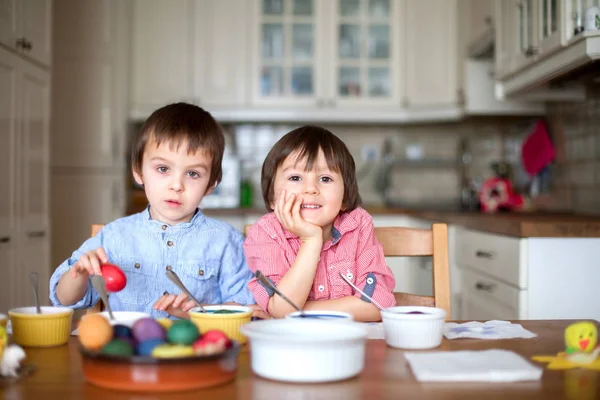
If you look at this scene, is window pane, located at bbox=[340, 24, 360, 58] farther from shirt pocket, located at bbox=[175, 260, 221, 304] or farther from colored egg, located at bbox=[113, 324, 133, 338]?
colored egg, located at bbox=[113, 324, 133, 338]

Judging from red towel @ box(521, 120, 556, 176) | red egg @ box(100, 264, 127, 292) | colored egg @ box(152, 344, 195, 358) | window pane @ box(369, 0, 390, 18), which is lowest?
colored egg @ box(152, 344, 195, 358)

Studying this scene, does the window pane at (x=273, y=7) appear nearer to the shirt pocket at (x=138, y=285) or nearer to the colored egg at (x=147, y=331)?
the shirt pocket at (x=138, y=285)

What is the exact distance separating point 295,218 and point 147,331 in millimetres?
537

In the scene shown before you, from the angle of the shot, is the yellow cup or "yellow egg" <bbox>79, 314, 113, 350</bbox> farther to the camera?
the yellow cup

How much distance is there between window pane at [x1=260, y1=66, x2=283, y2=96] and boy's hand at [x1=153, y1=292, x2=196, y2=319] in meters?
3.14

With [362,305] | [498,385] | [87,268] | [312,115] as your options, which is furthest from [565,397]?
[312,115]

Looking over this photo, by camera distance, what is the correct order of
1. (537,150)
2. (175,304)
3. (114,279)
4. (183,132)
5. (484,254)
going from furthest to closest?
1. (537,150)
2. (484,254)
3. (183,132)
4. (175,304)
5. (114,279)

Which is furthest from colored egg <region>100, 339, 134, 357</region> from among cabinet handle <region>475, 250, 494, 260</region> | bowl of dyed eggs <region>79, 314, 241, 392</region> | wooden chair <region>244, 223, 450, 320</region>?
cabinet handle <region>475, 250, 494, 260</region>

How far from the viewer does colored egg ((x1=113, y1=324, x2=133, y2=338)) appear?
788 mm

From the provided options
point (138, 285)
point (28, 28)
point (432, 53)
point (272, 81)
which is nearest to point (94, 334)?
point (138, 285)

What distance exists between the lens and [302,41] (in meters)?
4.25

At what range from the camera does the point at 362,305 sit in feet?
4.19

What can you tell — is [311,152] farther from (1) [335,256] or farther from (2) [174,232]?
(2) [174,232]

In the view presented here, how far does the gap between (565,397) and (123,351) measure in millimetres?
470
